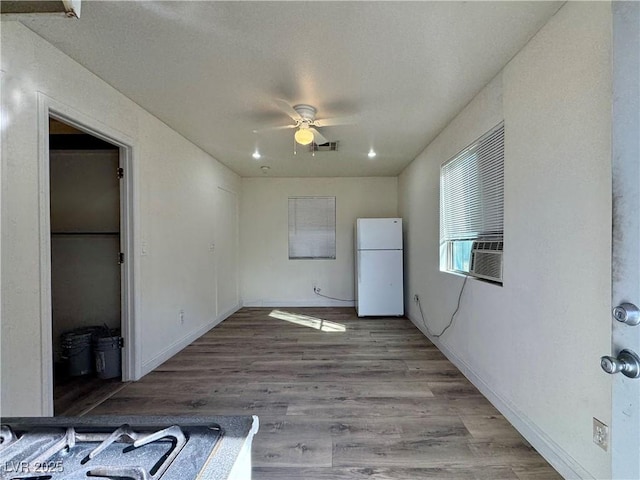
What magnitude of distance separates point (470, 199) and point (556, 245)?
1.27 m

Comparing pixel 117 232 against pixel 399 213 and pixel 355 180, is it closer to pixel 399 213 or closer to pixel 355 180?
pixel 355 180

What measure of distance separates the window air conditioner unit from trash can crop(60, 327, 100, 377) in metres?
3.61

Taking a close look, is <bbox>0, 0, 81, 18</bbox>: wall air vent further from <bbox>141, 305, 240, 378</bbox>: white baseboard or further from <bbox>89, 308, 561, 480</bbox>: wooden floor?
<bbox>141, 305, 240, 378</bbox>: white baseboard

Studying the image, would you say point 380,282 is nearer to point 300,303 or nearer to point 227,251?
point 300,303

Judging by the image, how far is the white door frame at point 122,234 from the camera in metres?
1.80

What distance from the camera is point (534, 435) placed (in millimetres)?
1837

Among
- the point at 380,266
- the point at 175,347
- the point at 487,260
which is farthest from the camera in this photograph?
the point at 380,266

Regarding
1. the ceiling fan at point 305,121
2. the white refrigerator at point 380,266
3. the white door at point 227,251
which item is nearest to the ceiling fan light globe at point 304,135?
the ceiling fan at point 305,121

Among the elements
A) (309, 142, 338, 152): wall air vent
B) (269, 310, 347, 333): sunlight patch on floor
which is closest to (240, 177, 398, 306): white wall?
(269, 310, 347, 333): sunlight patch on floor

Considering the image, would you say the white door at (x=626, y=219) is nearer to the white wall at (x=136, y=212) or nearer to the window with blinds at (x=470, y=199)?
the window with blinds at (x=470, y=199)

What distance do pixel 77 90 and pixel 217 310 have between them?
3.29 metres

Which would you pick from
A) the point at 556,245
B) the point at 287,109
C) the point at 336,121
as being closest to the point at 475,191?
the point at 556,245

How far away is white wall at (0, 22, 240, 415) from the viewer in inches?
64.7

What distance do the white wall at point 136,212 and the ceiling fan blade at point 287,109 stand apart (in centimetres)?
128
